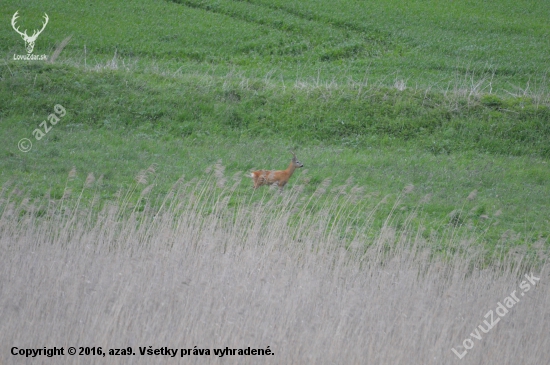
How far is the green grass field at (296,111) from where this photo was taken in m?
13.0

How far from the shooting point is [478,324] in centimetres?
725

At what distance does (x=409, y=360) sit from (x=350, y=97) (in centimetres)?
1313

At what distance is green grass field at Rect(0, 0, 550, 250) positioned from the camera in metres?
13.0

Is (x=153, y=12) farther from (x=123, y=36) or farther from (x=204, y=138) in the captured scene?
(x=204, y=138)

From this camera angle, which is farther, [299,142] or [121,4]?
[121,4]

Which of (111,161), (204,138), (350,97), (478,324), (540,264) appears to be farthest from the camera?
(350,97)

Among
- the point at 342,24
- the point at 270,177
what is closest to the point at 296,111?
the point at 270,177

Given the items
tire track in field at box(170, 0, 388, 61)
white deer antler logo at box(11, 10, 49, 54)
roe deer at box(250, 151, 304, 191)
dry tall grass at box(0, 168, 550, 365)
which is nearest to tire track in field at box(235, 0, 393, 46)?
tire track in field at box(170, 0, 388, 61)

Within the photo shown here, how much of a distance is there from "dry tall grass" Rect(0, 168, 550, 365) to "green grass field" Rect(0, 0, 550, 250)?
1.59m

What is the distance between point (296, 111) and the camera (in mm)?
18500

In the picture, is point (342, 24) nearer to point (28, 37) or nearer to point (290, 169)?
point (28, 37)

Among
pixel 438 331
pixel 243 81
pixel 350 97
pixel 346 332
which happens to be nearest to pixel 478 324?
pixel 438 331

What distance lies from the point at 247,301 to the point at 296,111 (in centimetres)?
1188

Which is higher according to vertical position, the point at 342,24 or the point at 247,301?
the point at 342,24
